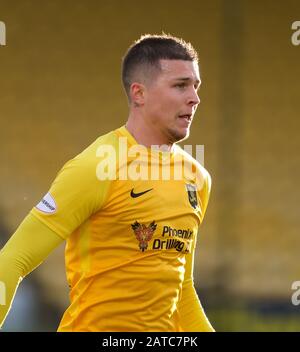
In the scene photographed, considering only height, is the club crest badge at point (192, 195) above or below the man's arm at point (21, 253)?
above

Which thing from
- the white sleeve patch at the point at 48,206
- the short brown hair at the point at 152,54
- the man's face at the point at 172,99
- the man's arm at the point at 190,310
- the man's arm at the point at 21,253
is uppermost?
the short brown hair at the point at 152,54

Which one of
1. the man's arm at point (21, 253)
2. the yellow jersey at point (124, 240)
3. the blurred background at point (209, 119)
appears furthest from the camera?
the blurred background at point (209, 119)

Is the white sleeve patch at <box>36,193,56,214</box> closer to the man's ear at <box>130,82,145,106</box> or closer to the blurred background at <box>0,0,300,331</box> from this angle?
the man's ear at <box>130,82,145,106</box>

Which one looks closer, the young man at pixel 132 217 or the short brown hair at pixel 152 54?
the young man at pixel 132 217

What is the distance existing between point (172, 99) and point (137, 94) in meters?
0.16

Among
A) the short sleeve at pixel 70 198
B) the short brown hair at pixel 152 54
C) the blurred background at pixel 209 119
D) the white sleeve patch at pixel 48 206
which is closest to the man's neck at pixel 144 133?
the short brown hair at pixel 152 54

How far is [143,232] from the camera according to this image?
2885 mm

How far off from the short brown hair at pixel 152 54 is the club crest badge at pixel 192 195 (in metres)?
0.41

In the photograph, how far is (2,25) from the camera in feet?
24.5

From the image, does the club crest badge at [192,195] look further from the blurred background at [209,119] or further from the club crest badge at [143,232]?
the blurred background at [209,119]

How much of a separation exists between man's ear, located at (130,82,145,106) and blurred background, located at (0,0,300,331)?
3.66 meters

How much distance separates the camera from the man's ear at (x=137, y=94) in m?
3.07

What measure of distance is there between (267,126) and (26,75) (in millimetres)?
2211
